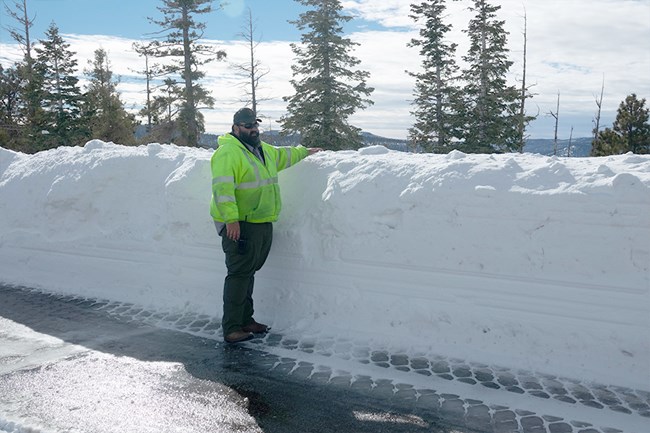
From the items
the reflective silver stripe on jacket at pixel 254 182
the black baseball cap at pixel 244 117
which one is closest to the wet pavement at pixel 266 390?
the reflective silver stripe on jacket at pixel 254 182

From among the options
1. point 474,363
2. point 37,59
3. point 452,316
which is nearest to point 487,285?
point 452,316

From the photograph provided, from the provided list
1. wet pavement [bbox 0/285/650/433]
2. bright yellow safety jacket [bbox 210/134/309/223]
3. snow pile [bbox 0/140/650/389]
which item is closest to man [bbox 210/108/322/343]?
bright yellow safety jacket [bbox 210/134/309/223]

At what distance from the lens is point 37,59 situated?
32.4 meters

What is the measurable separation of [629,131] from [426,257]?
Answer: 28.4 m

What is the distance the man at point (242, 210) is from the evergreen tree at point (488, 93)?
23.7m

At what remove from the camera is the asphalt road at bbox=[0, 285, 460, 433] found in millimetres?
3533

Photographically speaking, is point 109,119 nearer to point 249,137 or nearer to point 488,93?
point 488,93

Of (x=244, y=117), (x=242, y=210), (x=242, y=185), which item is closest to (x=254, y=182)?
(x=242, y=185)

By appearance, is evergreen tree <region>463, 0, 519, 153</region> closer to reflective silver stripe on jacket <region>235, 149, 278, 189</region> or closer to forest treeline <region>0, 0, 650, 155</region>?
forest treeline <region>0, 0, 650, 155</region>

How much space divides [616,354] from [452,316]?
1340 mm

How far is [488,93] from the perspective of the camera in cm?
2823

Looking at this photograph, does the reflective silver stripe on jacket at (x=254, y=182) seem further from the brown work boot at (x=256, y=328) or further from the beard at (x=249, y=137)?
the brown work boot at (x=256, y=328)

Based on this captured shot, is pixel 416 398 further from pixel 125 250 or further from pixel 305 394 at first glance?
pixel 125 250

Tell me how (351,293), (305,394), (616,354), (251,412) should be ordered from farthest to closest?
(351,293) < (616,354) < (305,394) < (251,412)
